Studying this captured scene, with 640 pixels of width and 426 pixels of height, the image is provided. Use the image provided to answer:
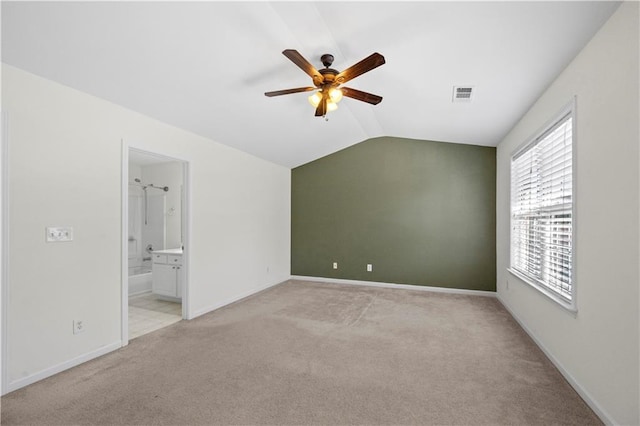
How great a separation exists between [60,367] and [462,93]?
447 centimetres

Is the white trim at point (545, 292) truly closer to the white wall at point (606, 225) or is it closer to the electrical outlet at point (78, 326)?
the white wall at point (606, 225)

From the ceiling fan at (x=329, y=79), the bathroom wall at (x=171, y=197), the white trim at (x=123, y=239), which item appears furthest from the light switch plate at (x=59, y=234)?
the bathroom wall at (x=171, y=197)

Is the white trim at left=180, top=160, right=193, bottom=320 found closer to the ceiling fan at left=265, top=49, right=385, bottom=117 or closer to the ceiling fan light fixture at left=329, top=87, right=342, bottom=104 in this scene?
the ceiling fan at left=265, top=49, right=385, bottom=117

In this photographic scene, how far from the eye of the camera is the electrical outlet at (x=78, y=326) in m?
2.68

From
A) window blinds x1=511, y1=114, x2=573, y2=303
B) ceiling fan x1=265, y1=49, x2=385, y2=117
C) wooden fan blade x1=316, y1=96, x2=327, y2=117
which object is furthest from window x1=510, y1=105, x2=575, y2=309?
wooden fan blade x1=316, y1=96, x2=327, y2=117

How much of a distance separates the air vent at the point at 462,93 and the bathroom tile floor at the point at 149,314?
416cm

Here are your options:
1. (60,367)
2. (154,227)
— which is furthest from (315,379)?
(154,227)

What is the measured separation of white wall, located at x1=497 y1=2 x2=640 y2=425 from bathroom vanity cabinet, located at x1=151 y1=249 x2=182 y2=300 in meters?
4.44

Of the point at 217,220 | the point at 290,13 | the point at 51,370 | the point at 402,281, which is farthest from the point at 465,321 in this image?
the point at 51,370

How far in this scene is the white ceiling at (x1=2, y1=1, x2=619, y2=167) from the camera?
6.63 ft

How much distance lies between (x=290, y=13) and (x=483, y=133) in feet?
11.6

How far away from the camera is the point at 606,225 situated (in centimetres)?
199

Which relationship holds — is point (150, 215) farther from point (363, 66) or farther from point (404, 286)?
point (363, 66)

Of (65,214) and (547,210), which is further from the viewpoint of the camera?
(547,210)
